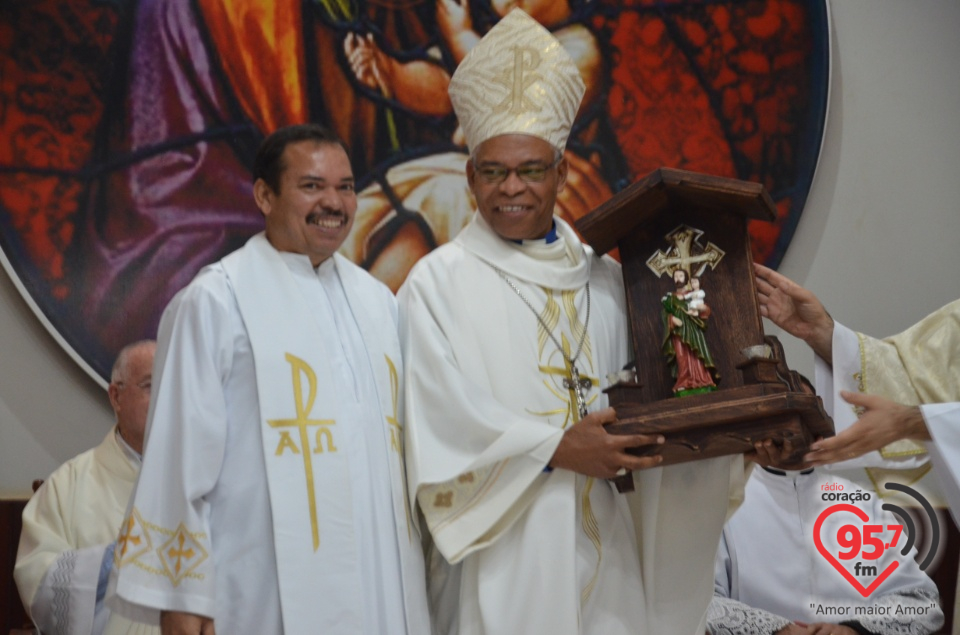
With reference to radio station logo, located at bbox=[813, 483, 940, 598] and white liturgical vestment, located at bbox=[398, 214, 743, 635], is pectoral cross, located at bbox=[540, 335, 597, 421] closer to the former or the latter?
white liturgical vestment, located at bbox=[398, 214, 743, 635]

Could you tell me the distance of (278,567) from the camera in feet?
10.3

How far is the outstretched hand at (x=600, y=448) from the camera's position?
309 centimetres

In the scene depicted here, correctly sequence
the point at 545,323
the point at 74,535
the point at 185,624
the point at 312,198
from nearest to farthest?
the point at 185,624 → the point at 312,198 → the point at 545,323 → the point at 74,535

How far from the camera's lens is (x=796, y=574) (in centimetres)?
466

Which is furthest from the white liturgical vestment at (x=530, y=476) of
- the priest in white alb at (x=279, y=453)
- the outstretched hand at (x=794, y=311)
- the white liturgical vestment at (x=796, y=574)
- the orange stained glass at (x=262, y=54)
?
the orange stained glass at (x=262, y=54)

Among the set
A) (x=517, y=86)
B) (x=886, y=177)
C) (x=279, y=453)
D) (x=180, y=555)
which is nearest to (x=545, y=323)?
(x=517, y=86)

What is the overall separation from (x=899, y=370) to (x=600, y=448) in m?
1.58

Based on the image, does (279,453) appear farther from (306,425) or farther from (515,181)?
(515,181)

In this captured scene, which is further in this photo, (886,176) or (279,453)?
(886,176)

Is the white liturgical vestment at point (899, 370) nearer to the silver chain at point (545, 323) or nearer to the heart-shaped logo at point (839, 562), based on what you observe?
the heart-shaped logo at point (839, 562)

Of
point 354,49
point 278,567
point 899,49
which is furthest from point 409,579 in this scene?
point 899,49

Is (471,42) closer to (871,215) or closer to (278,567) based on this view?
(871,215)

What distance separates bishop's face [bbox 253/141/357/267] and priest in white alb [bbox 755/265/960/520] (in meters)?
1.50

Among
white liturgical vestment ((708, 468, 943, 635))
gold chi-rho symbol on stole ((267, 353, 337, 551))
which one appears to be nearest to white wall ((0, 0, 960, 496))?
white liturgical vestment ((708, 468, 943, 635))
